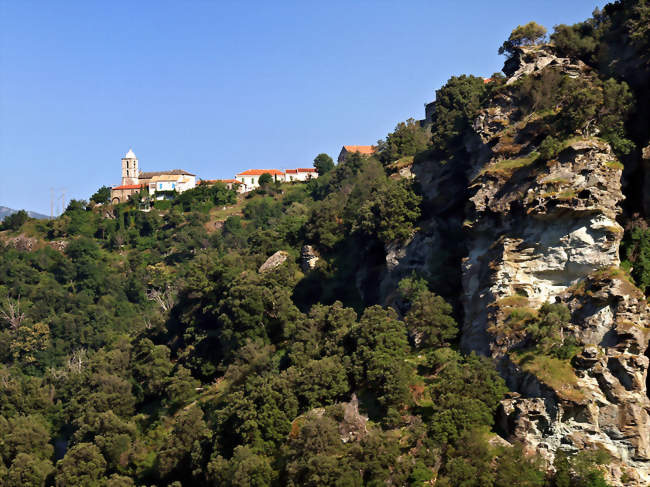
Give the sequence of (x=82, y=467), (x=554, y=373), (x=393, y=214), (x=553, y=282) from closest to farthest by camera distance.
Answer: (x=554, y=373), (x=553, y=282), (x=82, y=467), (x=393, y=214)

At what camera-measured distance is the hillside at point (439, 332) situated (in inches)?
1522

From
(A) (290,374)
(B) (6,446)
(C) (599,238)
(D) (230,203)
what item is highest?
(D) (230,203)

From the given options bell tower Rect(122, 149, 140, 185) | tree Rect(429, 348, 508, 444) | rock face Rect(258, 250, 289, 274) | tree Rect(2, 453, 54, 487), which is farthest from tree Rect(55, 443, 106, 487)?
bell tower Rect(122, 149, 140, 185)

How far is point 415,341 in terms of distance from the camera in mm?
51062

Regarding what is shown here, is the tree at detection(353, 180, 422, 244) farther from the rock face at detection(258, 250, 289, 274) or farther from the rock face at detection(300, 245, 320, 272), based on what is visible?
the rock face at detection(258, 250, 289, 274)

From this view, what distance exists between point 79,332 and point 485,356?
66439 millimetres

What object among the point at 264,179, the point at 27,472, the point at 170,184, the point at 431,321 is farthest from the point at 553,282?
the point at 170,184

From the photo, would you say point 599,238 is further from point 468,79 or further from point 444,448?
point 468,79

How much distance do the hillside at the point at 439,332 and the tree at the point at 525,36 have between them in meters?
0.19

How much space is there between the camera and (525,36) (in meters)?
60.0

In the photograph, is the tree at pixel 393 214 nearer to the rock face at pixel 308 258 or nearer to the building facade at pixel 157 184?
the rock face at pixel 308 258

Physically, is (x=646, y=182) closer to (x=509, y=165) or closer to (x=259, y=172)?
(x=509, y=165)

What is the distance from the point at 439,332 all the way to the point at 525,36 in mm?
26924

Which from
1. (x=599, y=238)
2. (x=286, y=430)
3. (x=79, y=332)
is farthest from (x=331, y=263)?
(x=79, y=332)
